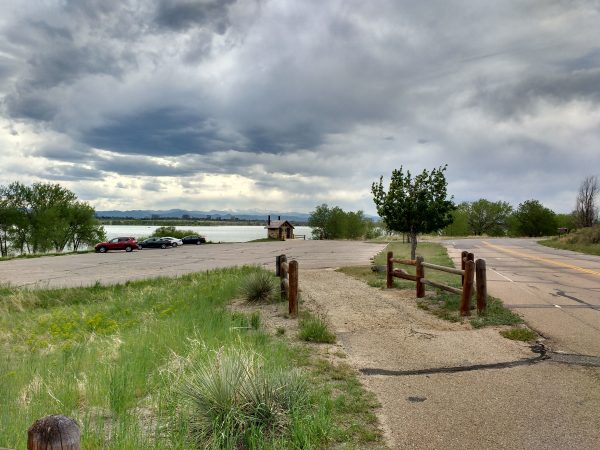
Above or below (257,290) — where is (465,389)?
below

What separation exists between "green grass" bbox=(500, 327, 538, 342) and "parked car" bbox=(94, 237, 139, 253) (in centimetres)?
4531

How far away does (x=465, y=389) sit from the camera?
588 cm

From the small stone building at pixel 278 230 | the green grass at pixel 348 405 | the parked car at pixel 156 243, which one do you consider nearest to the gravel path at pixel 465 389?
the green grass at pixel 348 405

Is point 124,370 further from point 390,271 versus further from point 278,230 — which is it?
point 278,230

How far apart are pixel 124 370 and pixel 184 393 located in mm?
1553

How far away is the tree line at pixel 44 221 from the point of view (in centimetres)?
7394

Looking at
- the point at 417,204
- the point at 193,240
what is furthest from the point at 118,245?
the point at 417,204

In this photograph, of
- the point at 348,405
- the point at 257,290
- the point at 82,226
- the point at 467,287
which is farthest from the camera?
the point at 82,226

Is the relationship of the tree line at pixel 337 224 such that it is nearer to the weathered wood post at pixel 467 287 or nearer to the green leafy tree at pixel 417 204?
the green leafy tree at pixel 417 204

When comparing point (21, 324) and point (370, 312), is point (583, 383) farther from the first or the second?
point (21, 324)

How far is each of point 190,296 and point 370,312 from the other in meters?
5.74

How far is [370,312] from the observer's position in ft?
36.6

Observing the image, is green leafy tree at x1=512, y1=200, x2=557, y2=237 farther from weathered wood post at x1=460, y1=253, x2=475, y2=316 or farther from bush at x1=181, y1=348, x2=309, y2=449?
bush at x1=181, y1=348, x2=309, y2=449

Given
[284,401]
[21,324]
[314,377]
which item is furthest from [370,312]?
[21,324]
